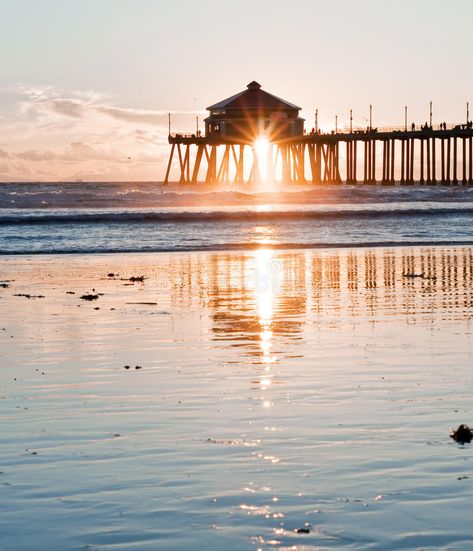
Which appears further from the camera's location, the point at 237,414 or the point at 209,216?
the point at 209,216

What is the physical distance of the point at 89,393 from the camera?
953 centimetres

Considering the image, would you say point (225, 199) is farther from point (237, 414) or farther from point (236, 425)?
point (236, 425)

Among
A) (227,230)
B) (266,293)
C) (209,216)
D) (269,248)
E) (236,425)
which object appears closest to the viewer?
(236,425)

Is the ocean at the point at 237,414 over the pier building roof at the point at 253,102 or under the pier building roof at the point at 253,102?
under

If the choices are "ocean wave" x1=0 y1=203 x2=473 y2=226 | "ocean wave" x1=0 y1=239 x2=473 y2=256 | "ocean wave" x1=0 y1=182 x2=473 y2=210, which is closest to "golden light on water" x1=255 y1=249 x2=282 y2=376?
"ocean wave" x1=0 y1=239 x2=473 y2=256

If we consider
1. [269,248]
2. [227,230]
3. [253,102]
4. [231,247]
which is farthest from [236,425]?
[253,102]

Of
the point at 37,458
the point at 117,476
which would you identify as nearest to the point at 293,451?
the point at 117,476

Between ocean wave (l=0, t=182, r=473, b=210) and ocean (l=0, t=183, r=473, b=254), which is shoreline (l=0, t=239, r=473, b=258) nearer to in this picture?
ocean (l=0, t=183, r=473, b=254)

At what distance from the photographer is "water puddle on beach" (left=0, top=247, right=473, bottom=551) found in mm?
5996

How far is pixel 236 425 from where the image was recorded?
820 centimetres

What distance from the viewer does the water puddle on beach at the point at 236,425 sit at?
600 centimetres

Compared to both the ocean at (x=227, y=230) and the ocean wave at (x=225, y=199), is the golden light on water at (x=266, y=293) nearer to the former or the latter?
the ocean at (x=227, y=230)

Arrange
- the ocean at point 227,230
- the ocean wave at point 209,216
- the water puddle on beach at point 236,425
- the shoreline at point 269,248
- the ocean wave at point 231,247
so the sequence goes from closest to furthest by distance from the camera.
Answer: the water puddle on beach at point 236,425 → the shoreline at point 269,248 → the ocean wave at point 231,247 → the ocean at point 227,230 → the ocean wave at point 209,216

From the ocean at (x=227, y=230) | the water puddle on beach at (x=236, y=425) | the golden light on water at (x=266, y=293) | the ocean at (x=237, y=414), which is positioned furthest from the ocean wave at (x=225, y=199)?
the water puddle on beach at (x=236, y=425)
